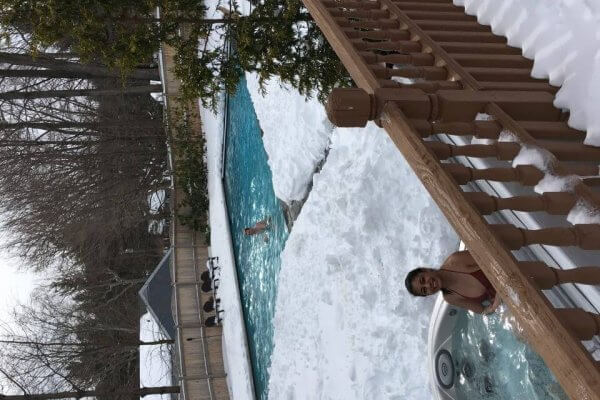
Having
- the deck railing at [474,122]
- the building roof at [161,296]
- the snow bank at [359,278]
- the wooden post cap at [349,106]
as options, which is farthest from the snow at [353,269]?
the building roof at [161,296]

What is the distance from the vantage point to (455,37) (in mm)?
A: 3678

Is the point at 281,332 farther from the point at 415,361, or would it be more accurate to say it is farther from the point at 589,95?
the point at 589,95

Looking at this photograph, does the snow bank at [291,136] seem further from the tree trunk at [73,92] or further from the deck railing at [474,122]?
the tree trunk at [73,92]

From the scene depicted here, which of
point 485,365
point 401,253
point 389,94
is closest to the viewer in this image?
point 389,94

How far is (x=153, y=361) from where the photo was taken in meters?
14.1

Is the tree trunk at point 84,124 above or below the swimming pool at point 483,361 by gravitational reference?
above

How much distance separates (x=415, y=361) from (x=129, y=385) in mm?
10899

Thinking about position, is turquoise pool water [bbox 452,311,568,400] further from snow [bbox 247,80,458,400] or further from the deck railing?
the deck railing

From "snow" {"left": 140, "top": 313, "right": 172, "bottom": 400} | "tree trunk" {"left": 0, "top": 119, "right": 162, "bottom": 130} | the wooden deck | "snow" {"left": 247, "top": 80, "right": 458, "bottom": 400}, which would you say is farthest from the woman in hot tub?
"tree trunk" {"left": 0, "top": 119, "right": 162, "bottom": 130}

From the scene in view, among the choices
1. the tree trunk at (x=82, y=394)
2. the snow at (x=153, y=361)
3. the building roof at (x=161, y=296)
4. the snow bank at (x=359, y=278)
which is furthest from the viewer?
the snow at (x=153, y=361)

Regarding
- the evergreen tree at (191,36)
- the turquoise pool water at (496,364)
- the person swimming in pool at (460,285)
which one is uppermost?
the evergreen tree at (191,36)

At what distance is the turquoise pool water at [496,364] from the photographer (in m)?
3.59

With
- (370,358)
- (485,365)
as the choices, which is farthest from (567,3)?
(370,358)

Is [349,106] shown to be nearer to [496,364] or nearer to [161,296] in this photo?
[496,364]
